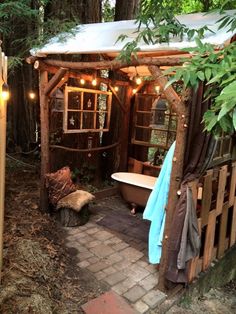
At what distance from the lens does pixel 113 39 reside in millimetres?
3324

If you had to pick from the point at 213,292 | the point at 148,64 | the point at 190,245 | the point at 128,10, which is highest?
the point at 128,10

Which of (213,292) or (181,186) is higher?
(181,186)

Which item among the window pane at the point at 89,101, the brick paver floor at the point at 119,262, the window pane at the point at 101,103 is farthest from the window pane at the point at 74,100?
the brick paver floor at the point at 119,262

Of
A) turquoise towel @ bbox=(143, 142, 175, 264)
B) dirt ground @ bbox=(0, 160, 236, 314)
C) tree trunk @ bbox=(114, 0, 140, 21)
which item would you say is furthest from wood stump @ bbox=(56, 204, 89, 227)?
tree trunk @ bbox=(114, 0, 140, 21)


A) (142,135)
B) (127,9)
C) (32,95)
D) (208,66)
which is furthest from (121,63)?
(32,95)

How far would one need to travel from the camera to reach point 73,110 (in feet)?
15.7

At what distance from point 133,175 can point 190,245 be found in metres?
2.70

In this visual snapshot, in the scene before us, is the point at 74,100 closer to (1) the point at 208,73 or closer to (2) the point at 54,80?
(2) the point at 54,80

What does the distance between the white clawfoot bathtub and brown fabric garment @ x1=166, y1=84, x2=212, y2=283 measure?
181 cm

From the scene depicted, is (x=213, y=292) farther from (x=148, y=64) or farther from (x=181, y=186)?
(x=148, y=64)

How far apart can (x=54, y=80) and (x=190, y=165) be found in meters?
2.31

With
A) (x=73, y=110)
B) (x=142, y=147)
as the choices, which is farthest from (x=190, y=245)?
(x=142, y=147)

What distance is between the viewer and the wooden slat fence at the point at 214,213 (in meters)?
3.07

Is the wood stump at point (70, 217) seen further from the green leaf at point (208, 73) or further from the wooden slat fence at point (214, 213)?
the green leaf at point (208, 73)
